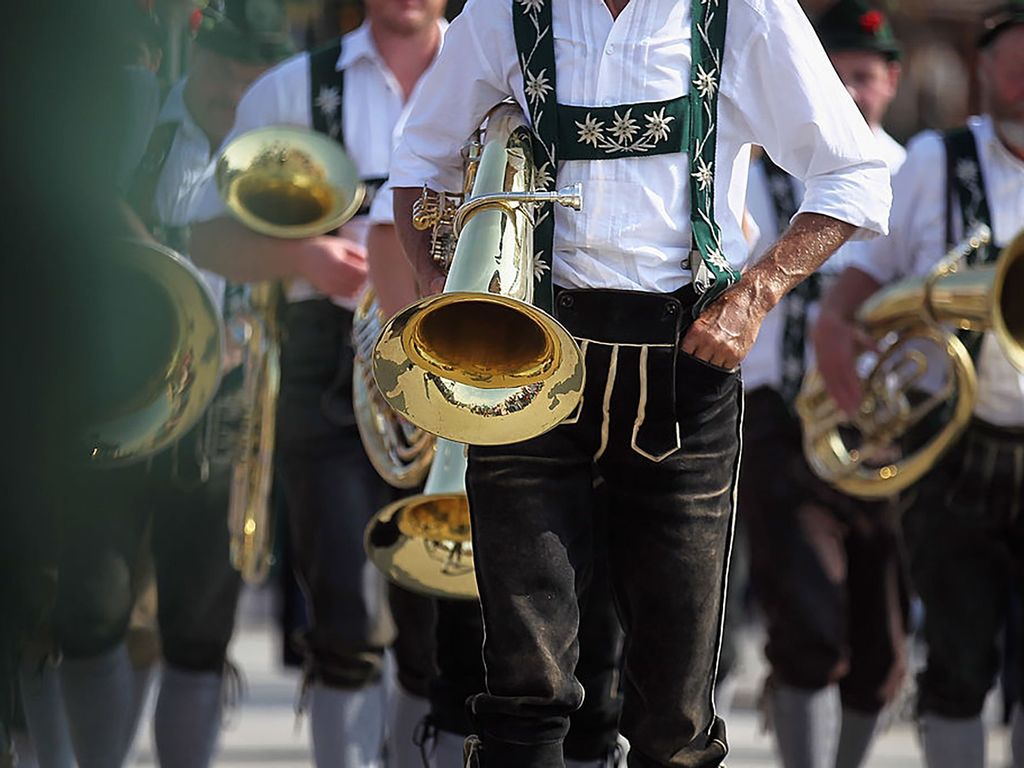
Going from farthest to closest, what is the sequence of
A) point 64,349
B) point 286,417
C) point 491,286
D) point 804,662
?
point 804,662
point 286,417
point 491,286
point 64,349

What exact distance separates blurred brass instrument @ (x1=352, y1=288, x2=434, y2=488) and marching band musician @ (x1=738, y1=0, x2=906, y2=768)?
1.26 metres

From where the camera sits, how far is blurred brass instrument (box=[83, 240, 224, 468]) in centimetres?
450

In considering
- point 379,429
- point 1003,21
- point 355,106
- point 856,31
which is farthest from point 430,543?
point 856,31

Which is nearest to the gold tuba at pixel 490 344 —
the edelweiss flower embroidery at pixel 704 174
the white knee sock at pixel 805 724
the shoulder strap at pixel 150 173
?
the edelweiss flower embroidery at pixel 704 174

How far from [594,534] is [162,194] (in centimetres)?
171

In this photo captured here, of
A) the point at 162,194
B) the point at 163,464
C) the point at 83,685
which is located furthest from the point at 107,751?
the point at 162,194

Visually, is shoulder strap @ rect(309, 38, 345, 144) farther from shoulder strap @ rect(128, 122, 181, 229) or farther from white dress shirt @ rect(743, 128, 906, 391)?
white dress shirt @ rect(743, 128, 906, 391)

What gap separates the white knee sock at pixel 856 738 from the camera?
6094mm

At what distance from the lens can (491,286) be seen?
3547 mm

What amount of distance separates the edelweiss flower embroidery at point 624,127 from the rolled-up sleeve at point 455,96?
0.86 ft

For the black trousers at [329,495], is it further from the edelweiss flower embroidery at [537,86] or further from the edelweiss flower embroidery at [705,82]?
the edelweiss flower embroidery at [705,82]

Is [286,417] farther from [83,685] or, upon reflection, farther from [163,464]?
[83,685]

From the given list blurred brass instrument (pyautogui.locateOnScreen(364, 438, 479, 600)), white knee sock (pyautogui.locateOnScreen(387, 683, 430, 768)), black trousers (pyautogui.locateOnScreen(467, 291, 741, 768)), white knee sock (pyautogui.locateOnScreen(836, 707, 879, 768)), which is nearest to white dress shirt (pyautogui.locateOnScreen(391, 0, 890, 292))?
black trousers (pyautogui.locateOnScreen(467, 291, 741, 768))

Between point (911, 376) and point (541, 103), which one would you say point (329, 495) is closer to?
point (911, 376)
